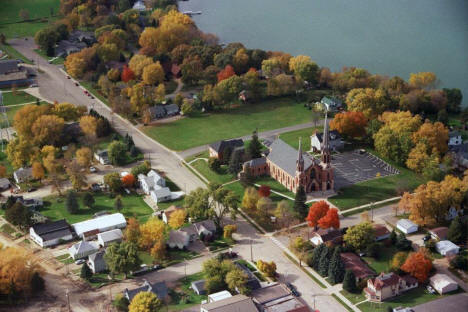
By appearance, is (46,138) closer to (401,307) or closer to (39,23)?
(401,307)

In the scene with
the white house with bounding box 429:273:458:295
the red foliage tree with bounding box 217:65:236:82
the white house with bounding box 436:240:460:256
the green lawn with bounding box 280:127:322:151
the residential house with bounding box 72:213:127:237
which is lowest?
the white house with bounding box 429:273:458:295

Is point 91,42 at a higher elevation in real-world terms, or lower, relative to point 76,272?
higher

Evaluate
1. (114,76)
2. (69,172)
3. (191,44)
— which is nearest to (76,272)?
(69,172)

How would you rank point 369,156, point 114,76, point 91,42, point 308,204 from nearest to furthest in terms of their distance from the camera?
1. point 308,204
2. point 369,156
3. point 114,76
4. point 91,42

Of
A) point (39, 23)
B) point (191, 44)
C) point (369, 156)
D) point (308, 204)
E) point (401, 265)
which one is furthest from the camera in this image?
point (39, 23)

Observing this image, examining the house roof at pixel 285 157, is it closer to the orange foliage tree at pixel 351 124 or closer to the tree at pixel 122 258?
the orange foliage tree at pixel 351 124

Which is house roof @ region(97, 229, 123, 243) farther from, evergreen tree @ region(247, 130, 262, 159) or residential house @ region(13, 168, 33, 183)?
evergreen tree @ region(247, 130, 262, 159)

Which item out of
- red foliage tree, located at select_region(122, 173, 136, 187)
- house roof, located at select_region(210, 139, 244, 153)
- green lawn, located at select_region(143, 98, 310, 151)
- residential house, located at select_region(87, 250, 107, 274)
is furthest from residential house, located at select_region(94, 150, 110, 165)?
residential house, located at select_region(87, 250, 107, 274)

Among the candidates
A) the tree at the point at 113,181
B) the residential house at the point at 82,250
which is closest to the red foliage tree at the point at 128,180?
the tree at the point at 113,181
